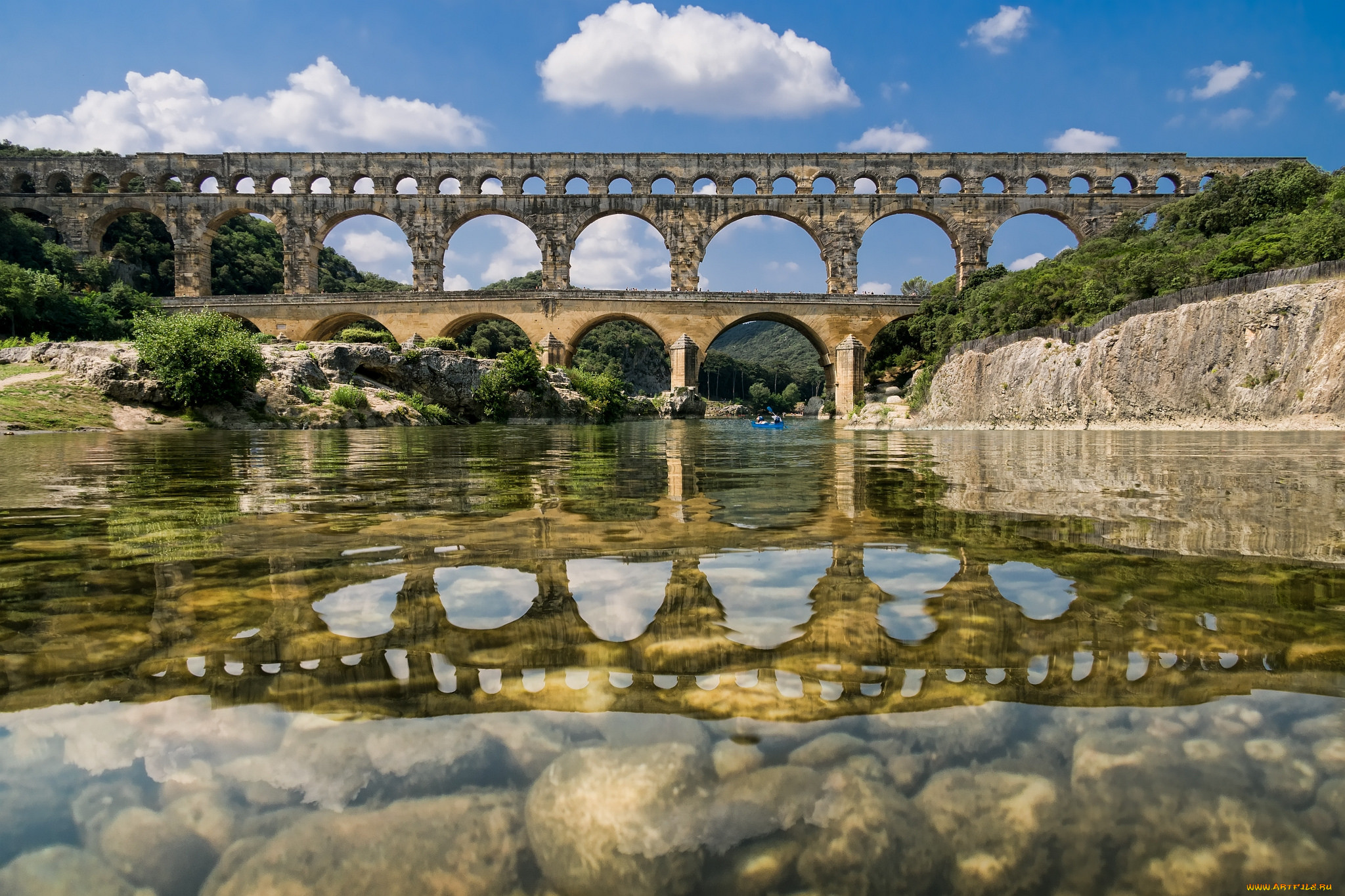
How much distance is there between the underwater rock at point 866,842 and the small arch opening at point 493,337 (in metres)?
46.1

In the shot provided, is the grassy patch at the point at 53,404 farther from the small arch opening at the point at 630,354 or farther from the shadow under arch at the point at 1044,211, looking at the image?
the small arch opening at the point at 630,354

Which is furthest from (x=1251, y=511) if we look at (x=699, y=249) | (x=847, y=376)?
(x=699, y=249)

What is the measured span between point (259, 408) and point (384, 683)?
17189 millimetres

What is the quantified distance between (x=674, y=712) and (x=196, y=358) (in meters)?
17.1

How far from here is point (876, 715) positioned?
1.00m

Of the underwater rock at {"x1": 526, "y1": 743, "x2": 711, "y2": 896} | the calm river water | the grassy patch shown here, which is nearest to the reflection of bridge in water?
the calm river water

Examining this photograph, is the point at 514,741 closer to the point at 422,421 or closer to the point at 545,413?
the point at 422,421

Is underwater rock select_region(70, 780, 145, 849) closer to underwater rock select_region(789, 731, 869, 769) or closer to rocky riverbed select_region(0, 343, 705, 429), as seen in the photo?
underwater rock select_region(789, 731, 869, 769)

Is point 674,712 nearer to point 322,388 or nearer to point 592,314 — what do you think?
point 322,388

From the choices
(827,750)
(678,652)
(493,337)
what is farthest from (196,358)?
(493,337)

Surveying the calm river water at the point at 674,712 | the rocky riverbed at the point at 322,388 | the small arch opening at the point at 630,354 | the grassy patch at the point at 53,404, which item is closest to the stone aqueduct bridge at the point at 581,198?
the rocky riverbed at the point at 322,388

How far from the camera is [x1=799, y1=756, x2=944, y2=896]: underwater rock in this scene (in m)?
→ 0.68

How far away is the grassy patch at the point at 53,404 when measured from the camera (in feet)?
40.0

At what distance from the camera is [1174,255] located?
Answer: 16281mm
